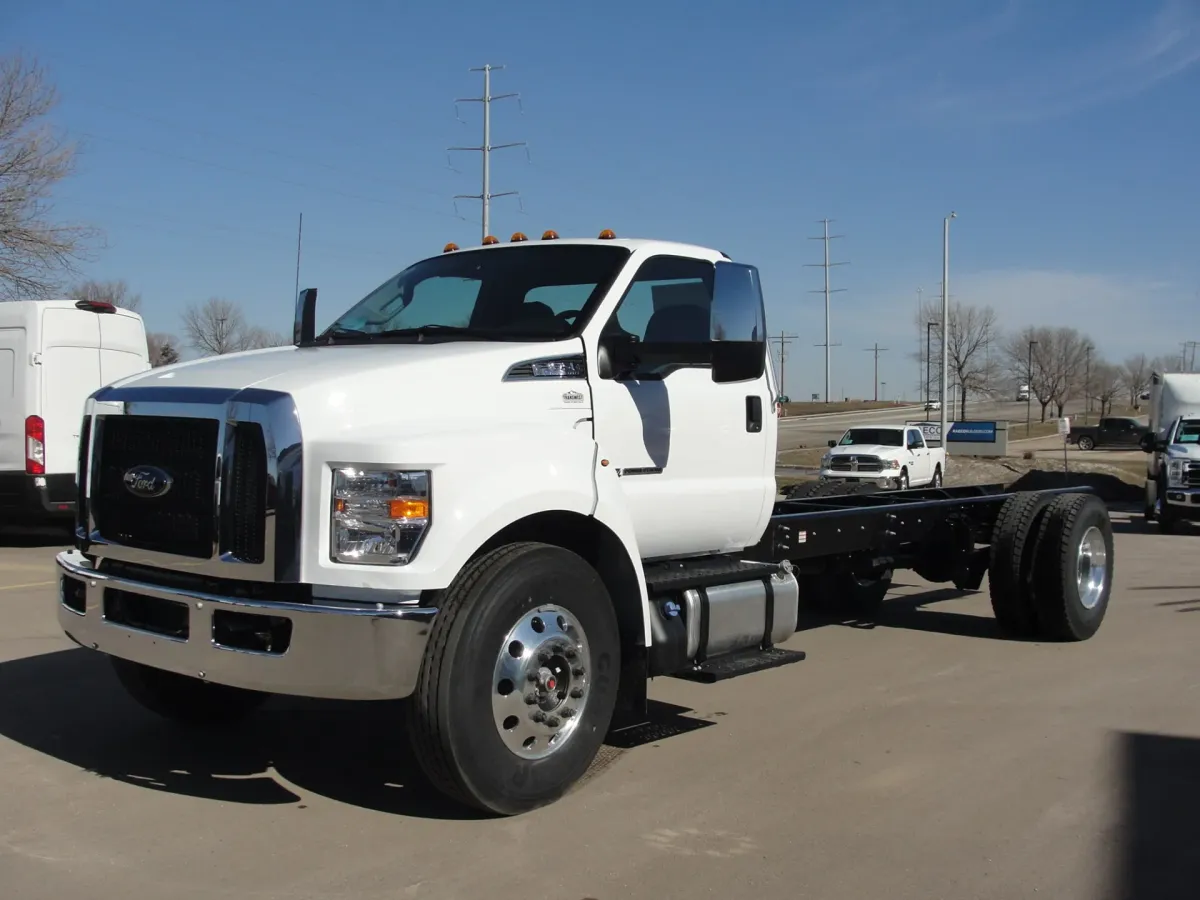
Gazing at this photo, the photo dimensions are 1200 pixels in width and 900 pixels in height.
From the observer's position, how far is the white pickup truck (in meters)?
28.5

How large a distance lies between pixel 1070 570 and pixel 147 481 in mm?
6252

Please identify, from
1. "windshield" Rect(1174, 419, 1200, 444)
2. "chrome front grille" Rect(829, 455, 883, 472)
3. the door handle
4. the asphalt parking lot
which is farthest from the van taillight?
"chrome front grille" Rect(829, 455, 883, 472)

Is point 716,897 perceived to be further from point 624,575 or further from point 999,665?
point 999,665

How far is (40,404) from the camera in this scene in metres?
12.9

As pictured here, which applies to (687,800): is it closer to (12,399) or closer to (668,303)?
(668,303)

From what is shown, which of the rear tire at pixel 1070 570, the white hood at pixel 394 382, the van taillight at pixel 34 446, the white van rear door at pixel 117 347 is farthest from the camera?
the white van rear door at pixel 117 347

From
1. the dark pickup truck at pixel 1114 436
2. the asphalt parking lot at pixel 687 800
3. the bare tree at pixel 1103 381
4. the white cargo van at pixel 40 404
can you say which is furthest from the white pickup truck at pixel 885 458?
the bare tree at pixel 1103 381

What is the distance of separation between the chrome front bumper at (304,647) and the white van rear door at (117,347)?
33.4 ft

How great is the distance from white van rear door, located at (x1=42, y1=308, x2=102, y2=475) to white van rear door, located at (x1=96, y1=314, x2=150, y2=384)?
10 cm

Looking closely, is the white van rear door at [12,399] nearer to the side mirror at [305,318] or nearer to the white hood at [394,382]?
the side mirror at [305,318]

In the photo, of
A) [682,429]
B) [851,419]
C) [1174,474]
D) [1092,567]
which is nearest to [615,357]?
[682,429]

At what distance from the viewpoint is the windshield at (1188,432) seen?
19547 mm

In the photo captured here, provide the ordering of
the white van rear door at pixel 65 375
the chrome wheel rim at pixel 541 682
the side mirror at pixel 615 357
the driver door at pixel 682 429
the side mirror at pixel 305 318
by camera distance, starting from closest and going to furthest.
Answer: the chrome wheel rim at pixel 541 682
the side mirror at pixel 615 357
the driver door at pixel 682 429
the side mirror at pixel 305 318
the white van rear door at pixel 65 375

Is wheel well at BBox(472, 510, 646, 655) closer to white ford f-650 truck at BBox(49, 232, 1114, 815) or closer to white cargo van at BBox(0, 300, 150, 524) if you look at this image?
white ford f-650 truck at BBox(49, 232, 1114, 815)
